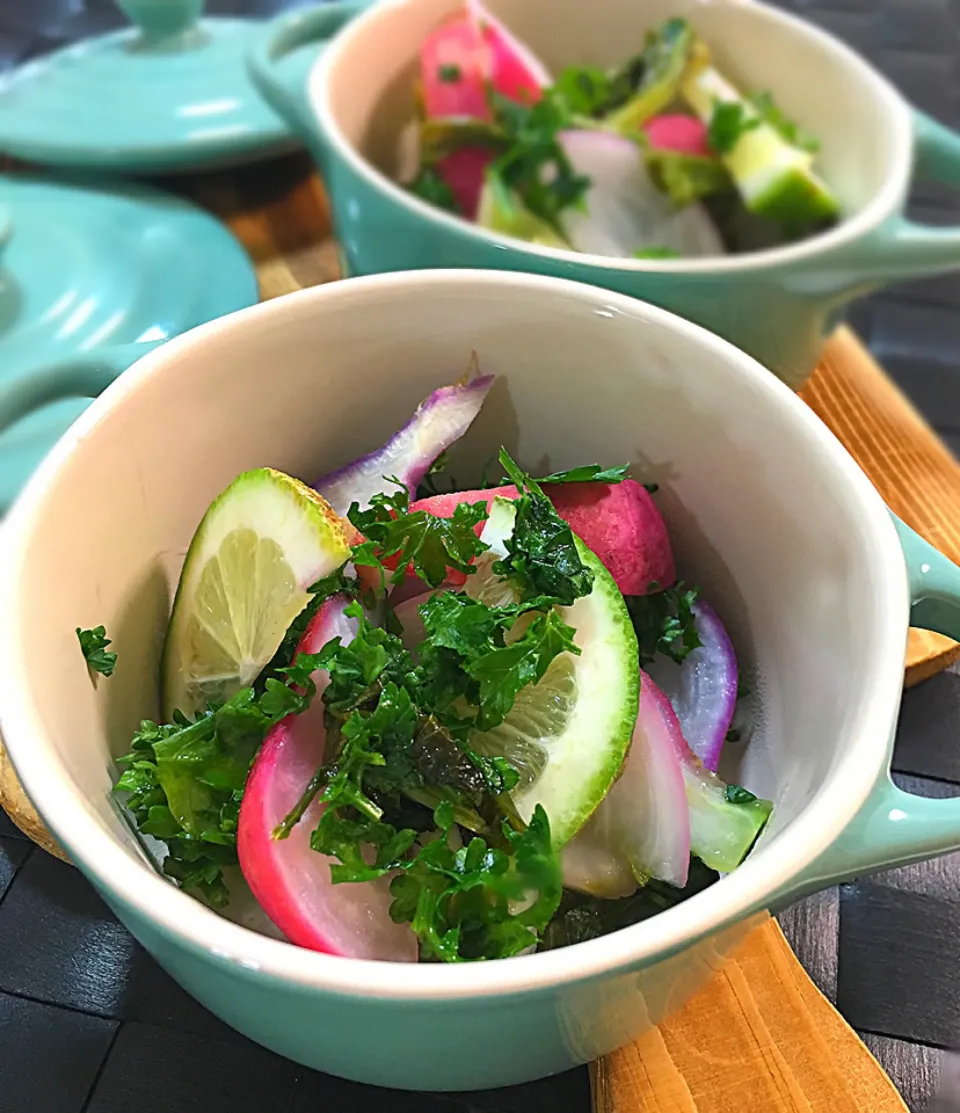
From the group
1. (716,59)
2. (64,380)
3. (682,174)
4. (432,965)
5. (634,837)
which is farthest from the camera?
(716,59)

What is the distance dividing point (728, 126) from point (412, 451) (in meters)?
0.42

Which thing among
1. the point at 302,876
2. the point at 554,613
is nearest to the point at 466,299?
the point at 554,613

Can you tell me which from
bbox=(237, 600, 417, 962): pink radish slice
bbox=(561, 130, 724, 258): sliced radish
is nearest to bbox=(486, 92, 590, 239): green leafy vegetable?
bbox=(561, 130, 724, 258): sliced radish

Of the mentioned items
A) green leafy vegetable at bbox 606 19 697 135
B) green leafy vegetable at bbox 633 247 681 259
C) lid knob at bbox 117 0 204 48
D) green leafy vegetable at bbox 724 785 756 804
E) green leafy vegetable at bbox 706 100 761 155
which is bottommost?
green leafy vegetable at bbox 724 785 756 804

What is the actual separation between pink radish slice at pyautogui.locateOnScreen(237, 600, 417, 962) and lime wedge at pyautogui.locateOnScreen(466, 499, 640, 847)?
0.20 ft

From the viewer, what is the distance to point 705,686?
1.63ft

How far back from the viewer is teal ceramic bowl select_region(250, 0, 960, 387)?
620 mm

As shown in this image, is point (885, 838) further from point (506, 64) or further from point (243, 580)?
point (506, 64)

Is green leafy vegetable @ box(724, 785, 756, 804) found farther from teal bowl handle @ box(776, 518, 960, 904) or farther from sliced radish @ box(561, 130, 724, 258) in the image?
sliced radish @ box(561, 130, 724, 258)

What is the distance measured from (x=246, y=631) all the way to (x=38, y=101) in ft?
2.14

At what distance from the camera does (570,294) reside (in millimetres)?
507

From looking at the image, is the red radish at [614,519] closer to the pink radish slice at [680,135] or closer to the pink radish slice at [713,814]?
the pink radish slice at [713,814]

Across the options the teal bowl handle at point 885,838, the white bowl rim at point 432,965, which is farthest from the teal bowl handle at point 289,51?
the teal bowl handle at point 885,838

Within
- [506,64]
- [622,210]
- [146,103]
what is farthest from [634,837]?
[146,103]
